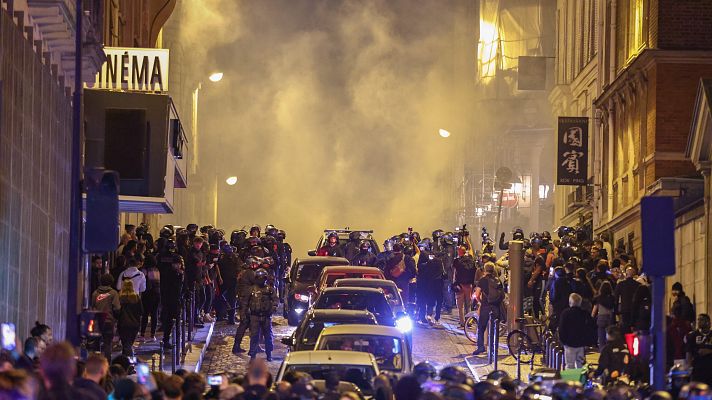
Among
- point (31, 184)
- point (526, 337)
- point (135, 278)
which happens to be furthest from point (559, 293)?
point (31, 184)

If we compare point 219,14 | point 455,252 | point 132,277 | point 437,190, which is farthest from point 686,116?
point 437,190

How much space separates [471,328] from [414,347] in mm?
2037

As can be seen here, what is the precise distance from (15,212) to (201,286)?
10.0m

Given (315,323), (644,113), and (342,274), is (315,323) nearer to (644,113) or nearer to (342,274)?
(342,274)

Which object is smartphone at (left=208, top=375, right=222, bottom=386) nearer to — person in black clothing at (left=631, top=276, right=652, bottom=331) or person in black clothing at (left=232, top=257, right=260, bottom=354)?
person in black clothing at (left=631, top=276, right=652, bottom=331)

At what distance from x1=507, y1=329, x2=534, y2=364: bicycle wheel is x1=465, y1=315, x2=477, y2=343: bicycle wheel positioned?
8.41ft

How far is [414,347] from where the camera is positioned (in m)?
29.5

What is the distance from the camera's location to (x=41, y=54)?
23.7m

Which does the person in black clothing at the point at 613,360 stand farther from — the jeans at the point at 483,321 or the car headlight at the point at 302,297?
the car headlight at the point at 302,297

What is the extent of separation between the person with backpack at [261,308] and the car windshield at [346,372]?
30.9ft

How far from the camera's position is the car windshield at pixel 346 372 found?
1703 cm

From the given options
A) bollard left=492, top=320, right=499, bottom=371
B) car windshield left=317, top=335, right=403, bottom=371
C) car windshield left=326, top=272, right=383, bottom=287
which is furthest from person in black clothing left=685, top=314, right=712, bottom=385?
car windshield left=326, top=272, right=383, bottom=287

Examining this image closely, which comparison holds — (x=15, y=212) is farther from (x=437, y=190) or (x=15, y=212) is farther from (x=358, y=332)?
(x=437, y=190)

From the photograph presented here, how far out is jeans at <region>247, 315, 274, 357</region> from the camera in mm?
26469
